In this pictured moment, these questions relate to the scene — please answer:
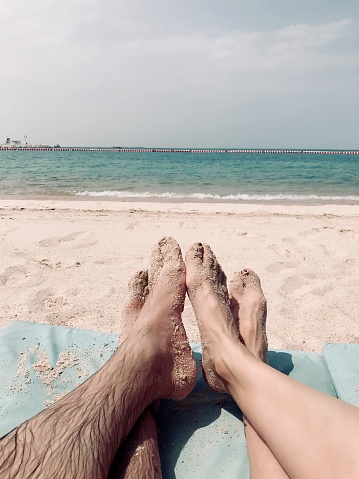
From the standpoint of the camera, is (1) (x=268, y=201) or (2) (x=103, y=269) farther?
(1) (x=268, y=201)

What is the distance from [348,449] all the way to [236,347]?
1.96 ft

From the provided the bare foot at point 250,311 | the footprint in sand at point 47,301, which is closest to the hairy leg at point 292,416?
the bare foot at point 250,311

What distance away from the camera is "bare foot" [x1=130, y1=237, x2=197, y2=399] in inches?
60.0

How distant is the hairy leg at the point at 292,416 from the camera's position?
36.9 inches

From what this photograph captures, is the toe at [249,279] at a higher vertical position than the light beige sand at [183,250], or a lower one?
higher

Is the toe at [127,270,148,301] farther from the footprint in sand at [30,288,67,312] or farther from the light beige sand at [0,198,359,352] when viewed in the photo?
the footprint in sand at [30,288,67,312]

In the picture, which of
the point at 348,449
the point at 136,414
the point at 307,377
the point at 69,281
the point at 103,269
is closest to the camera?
the point at 348,449

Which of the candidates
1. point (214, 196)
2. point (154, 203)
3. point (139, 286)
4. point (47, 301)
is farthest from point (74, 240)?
point (214, 196)

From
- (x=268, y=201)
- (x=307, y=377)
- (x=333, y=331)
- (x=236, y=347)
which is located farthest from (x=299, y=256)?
(x=268, y=201)

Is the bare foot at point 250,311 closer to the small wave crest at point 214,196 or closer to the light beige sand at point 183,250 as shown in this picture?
the light beige sand at point 183,250

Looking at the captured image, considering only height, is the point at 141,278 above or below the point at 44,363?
above

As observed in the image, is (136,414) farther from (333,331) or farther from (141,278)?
(333,331)

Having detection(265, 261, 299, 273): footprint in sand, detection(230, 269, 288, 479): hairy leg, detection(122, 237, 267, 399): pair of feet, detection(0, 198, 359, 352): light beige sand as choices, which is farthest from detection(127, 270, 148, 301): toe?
detection(265, 261, 299, 273): footprint in sand

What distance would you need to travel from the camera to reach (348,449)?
920mm
